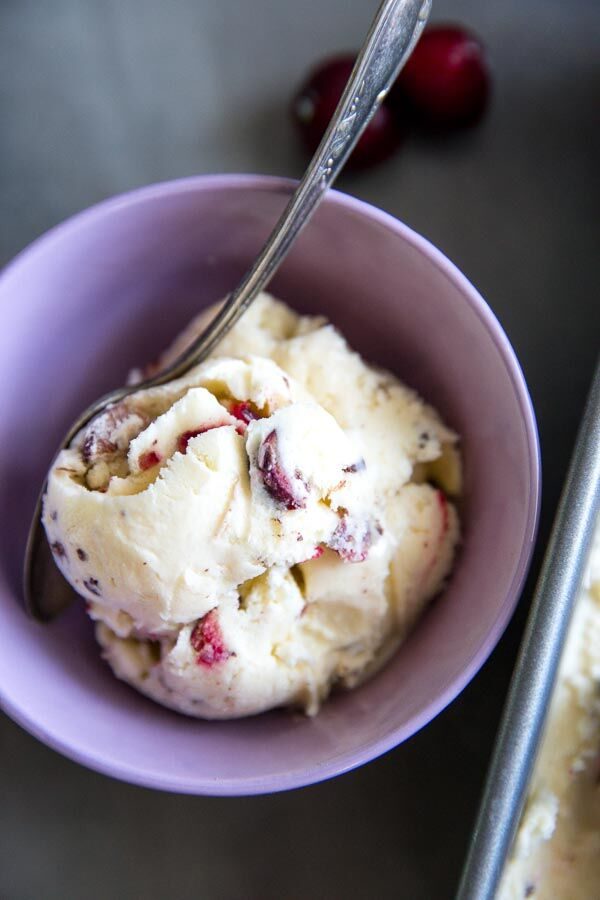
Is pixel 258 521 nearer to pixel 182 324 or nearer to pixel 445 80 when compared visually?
pixel 182 324

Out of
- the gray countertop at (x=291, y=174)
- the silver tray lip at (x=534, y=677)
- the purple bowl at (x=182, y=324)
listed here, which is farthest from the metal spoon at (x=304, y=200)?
the silver tray lip at (x=534, y=677)

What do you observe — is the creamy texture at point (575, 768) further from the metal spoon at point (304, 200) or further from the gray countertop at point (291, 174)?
the metal spoon at point (304, 200)

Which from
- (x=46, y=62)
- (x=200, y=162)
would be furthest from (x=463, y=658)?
(x=46, y=62)

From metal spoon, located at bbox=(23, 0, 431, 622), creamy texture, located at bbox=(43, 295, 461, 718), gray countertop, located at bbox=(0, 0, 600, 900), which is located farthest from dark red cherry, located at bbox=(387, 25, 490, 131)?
creamy texture, located at bbox=(43, 295, 461, 718)

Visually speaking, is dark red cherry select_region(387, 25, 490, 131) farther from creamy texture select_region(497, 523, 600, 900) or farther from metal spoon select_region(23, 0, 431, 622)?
creamy texture select_region(497, 523, 600, 900)

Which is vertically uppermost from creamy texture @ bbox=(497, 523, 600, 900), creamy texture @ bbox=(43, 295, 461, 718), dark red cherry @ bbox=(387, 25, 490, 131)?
dark red cherry @ bbox=(387, 25, 490, 131)

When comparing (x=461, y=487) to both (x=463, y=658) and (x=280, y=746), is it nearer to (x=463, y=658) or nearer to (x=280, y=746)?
(x=463, y=658)
